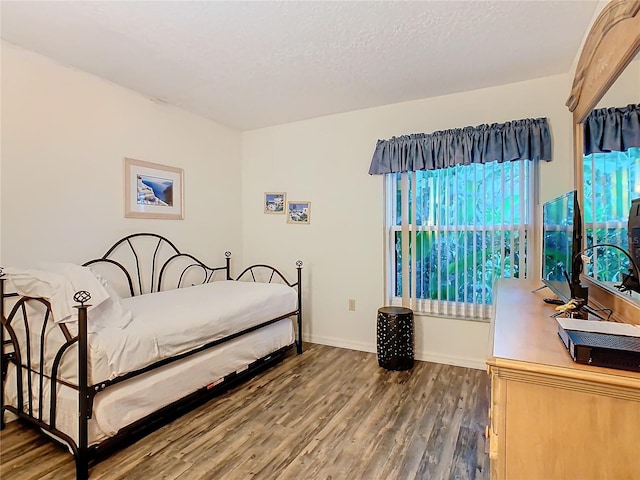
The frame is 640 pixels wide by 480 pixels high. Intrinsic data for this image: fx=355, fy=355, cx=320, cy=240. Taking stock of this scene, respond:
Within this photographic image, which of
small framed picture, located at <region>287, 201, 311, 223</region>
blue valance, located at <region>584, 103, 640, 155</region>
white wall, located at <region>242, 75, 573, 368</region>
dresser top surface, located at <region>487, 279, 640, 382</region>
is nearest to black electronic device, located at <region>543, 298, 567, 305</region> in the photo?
dresser top surface, located at <region>487, 279, 640, 382</region>

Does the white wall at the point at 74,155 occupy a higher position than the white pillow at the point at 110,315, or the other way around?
the white wall at the point at 74,155

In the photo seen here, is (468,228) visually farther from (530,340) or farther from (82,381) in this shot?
(82,381)

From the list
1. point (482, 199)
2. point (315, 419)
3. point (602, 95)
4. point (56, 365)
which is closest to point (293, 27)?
point (602, 95)

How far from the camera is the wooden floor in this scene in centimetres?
180

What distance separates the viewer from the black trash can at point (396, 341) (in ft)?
10.1

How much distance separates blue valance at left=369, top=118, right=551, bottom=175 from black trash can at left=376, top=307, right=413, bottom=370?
1355mm

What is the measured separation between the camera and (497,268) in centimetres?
306

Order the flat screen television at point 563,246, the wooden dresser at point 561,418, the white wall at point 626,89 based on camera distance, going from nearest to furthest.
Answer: the wooden dresser at point 561,418 < the white wall at point 626,89 < the flat screen television at point 563,246

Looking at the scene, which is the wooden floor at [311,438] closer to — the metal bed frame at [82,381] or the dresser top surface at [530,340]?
the metal bed frame at [82,381]

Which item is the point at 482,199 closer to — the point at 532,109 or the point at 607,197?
the point at 532,109

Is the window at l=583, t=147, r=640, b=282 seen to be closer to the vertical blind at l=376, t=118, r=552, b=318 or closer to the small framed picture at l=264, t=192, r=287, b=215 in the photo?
the vertical blind at l=376, t=118, r=552, b=318

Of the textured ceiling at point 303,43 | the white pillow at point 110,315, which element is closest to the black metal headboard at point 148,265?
the white pillow at point 110,315

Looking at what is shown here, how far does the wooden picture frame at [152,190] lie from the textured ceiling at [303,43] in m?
0.66

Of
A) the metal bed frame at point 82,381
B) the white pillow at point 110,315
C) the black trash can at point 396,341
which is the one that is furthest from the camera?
the black trash can at point 396,341
